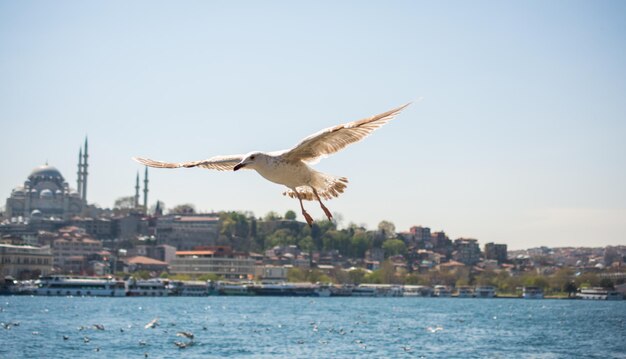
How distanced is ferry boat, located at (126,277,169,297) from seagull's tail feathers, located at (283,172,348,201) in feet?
317

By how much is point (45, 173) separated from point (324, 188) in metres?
159

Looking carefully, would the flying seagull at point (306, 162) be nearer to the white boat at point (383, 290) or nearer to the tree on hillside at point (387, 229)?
the white boat at point (383, 290)

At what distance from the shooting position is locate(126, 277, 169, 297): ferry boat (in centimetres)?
10712

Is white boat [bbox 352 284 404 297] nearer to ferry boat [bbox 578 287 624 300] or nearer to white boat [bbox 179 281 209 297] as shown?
white boat [bbox 179 281 209 297]

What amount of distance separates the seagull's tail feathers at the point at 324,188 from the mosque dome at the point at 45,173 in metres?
159

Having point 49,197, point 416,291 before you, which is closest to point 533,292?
point 416,291

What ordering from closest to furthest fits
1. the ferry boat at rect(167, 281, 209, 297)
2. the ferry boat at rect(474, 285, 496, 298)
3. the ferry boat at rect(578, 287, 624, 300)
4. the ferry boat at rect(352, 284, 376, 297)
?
the ferry boat at rect(167, 281, 209, 297), the ferry boat at rect(578, 287, 624, 300), the ferry boat at rect(352, 284, 376, 297), the ferry boat at rect(474, 285, 496, 298)

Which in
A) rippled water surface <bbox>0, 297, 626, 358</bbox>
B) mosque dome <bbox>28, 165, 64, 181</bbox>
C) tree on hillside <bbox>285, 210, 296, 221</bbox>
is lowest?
rippled water surface <bbox>0, 297, 626, 358</bbox>

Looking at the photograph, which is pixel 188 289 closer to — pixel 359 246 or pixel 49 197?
pixel 359 246

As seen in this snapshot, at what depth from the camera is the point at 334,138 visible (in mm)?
10977

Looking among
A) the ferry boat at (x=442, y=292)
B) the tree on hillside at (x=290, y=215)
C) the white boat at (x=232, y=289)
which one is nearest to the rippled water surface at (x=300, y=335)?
the white boat at (x=232, y=289)

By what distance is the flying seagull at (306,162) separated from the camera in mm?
10719

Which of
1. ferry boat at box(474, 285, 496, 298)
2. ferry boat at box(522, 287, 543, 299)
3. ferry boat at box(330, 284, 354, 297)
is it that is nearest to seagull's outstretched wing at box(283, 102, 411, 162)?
ferry boat at box(330, 284, 354, 297)

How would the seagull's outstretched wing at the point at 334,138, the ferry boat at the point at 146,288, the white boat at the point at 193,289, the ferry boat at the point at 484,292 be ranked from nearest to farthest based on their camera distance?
the seagull's outstretched wing at the point at 334,138
the ferry boat at the point at 146,288
the white boat at the point at 193,289
the ferry boat at the point at 484,292
